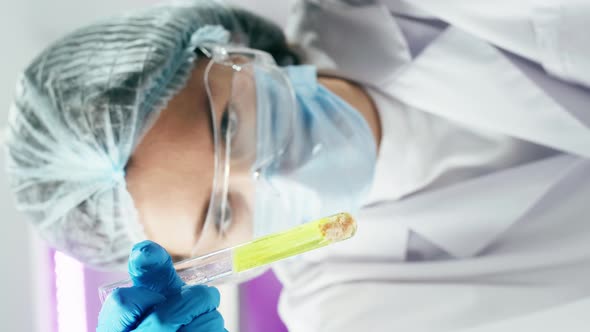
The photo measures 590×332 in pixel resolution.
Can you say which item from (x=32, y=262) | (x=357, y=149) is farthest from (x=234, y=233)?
(x=32, y=262)

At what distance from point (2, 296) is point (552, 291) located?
1.19 metres

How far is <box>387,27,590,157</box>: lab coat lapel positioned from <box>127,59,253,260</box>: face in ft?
1.20

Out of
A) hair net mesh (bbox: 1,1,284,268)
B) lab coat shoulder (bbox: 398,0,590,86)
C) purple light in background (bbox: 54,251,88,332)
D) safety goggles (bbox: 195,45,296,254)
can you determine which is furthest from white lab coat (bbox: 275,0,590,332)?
purple light in background (bbox: 54,251,88,332)

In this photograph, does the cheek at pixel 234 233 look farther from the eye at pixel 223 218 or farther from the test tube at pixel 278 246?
the test tube at pixel 278 246

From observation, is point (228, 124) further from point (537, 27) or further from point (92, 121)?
point (537, 27)

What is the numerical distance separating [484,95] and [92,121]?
2.16 ft

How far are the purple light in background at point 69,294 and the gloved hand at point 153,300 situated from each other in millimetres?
788

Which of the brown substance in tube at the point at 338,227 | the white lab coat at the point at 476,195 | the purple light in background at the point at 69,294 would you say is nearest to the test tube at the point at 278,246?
the brown substance in tube at the point at 338,227

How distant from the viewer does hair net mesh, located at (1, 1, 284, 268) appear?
853mm

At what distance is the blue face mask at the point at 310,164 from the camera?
0.98 metres

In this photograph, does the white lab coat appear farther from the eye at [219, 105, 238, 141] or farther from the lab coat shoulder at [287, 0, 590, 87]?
the eye at [219, 105, 238, 141]

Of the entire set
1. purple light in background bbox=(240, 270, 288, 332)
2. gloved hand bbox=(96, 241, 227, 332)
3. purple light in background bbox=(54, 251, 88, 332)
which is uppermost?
gloved hand bbox=(96, 241, 227, 332)

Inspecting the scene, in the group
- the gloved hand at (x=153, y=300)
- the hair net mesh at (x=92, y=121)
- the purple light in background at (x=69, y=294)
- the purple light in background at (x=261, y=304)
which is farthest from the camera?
the purple light in background at (x=261, y=304)

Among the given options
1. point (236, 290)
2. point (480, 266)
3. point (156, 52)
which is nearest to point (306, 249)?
point (156, 52)
